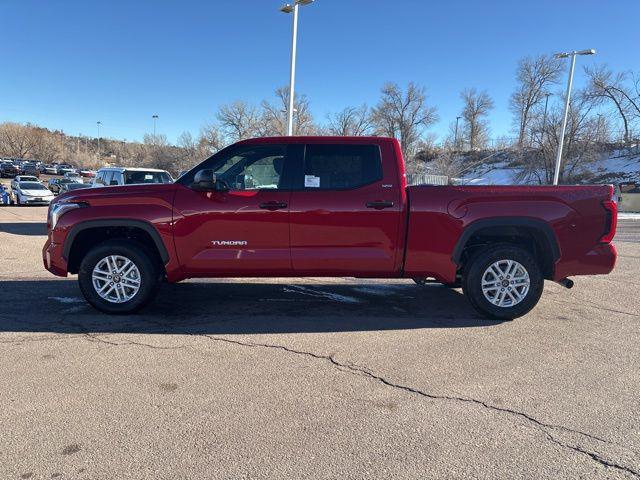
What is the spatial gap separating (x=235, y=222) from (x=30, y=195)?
23500 mm

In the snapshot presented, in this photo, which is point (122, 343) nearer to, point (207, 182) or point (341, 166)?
point (207, 182)

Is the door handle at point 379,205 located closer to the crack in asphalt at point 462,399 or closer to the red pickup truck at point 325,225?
the red pickup truck at point 325,225

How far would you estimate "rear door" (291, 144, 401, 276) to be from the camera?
4.96 m

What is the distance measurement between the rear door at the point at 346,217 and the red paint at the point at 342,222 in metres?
0.01

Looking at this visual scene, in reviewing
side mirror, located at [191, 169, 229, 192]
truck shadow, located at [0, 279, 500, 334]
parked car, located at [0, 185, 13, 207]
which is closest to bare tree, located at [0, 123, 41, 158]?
parked car, located at [0, 185, 13, 207]

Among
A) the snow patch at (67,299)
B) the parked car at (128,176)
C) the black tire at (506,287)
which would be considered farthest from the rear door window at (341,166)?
the parked car at (128,176)

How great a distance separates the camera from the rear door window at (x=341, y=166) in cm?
507

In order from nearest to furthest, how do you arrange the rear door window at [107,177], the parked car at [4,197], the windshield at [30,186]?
the rear door window at [107,177], the parked car at [4,197], the windshield at [30,186]

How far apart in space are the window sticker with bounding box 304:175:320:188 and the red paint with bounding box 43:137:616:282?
0.11 meters

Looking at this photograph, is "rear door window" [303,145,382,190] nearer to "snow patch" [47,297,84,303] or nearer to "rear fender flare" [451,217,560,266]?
"rear fender flare" [451,217,560,266]

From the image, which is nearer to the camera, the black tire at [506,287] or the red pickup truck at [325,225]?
the red pickup truck at [325,225]

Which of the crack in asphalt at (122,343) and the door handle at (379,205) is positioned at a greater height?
the door handle at (379,205)

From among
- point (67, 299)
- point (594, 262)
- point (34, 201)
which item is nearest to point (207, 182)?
point (67, 299)

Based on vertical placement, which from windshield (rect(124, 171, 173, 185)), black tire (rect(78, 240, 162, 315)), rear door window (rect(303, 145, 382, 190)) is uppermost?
rear door window (rect(303, 145, 382, 190))
